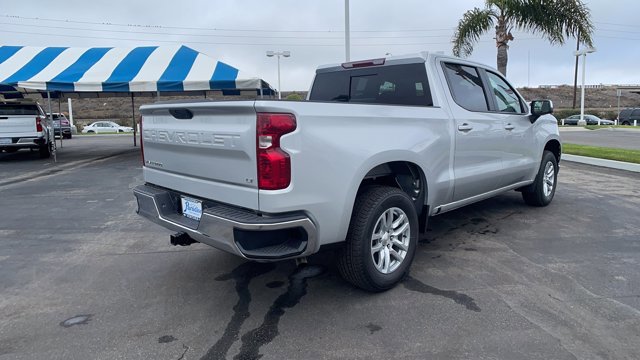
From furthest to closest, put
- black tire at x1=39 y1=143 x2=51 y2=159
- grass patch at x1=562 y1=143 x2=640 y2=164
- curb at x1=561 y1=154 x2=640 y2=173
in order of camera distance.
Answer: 1. black tire at x1=39 y1=143 x2=51 y2=159
2. grass patch at x1=562 y1=143 x2=640 y2=164
3. curb at x1=561 y1=154 x2=640 y2=173

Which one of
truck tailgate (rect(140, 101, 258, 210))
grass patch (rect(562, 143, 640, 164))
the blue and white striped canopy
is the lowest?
grass patch (rect(562, 143, 640, 164))

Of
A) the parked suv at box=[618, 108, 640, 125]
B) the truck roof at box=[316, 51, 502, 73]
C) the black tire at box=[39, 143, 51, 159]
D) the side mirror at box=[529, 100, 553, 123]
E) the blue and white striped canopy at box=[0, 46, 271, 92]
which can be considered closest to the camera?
the truck roof at box=[316, 51, 502, 73]

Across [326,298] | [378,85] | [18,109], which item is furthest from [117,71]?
[326,298]

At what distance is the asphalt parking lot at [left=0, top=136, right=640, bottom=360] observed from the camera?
3066 mm

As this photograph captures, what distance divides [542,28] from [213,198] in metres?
15.4

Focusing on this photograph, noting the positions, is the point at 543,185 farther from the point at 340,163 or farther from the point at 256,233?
the point at 256,233

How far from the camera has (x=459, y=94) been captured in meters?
4.81

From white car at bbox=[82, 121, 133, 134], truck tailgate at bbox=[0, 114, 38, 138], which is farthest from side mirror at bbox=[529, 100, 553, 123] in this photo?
white car at bbox=[82, 121, 133, 134]

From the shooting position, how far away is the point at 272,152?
3.01 m

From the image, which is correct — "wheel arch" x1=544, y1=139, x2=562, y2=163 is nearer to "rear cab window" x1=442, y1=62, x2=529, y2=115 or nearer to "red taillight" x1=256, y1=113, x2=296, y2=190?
"rear cab window" x1=442, y1=62, x2=529, y2=115

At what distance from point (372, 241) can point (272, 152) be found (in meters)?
1.19

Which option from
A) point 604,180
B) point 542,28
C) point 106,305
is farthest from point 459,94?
point 542,28

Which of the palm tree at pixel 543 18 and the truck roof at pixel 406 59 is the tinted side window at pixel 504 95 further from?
the palm tree at pixel 543 18

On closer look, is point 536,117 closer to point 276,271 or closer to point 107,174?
point 276,271
